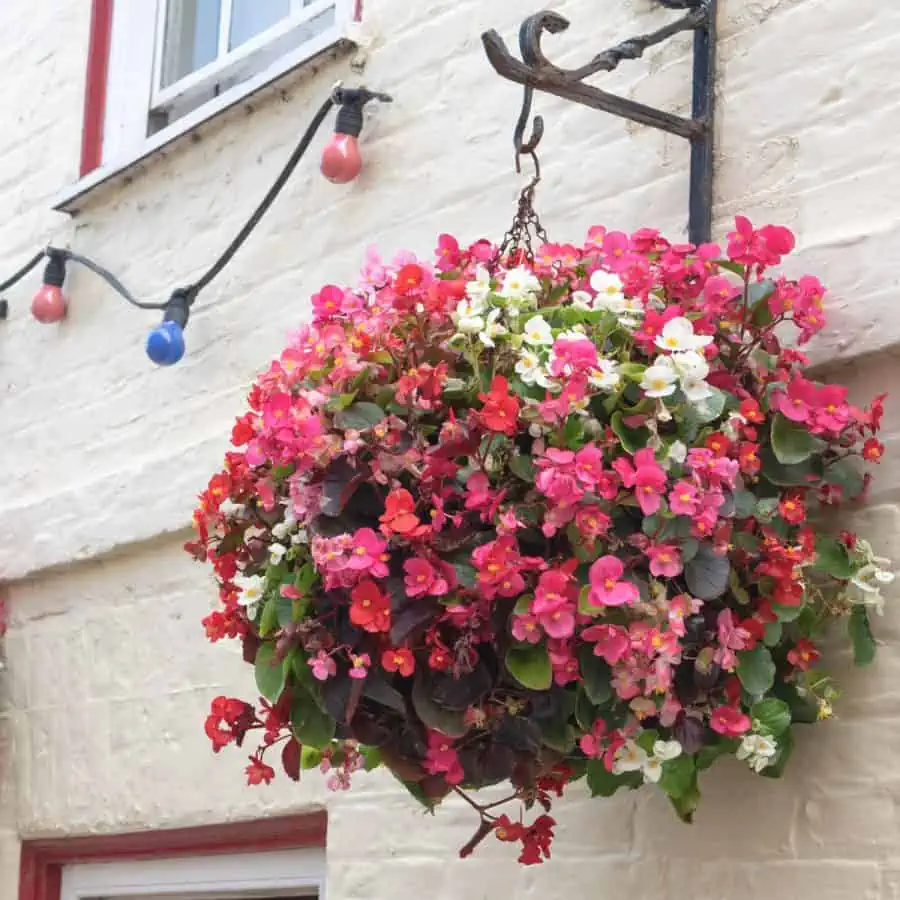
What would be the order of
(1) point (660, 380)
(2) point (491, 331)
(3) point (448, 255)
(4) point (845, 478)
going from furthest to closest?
(3) point (448, 255) → (4) point (845, 478) → (2) point (491, 331) → (1) point (660, 380)

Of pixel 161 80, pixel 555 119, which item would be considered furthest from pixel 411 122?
pixel 161 80

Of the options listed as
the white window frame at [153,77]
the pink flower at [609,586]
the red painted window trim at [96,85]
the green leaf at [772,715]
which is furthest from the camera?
the red painted window trim at [96,85]

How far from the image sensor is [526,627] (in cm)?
211

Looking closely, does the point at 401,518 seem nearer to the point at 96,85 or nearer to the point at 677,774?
the point at 677,774

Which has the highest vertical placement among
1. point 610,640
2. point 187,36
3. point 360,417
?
point 187,36

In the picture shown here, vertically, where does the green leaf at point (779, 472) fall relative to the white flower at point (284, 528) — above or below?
above

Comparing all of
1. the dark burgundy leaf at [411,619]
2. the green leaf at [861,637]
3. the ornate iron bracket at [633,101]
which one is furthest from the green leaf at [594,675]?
the ornate iron bracket at [633,101]

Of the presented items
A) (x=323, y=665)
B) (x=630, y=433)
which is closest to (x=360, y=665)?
(x=323, y=665)

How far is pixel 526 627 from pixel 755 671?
34 cm

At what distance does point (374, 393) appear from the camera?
90.6 inches

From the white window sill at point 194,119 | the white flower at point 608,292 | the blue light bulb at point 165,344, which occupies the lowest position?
the white flower at point 608,292

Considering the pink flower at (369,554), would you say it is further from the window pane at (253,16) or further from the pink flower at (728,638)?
the window pane at (253,16)

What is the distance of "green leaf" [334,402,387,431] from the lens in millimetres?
2252

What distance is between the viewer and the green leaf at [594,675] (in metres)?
2.15
